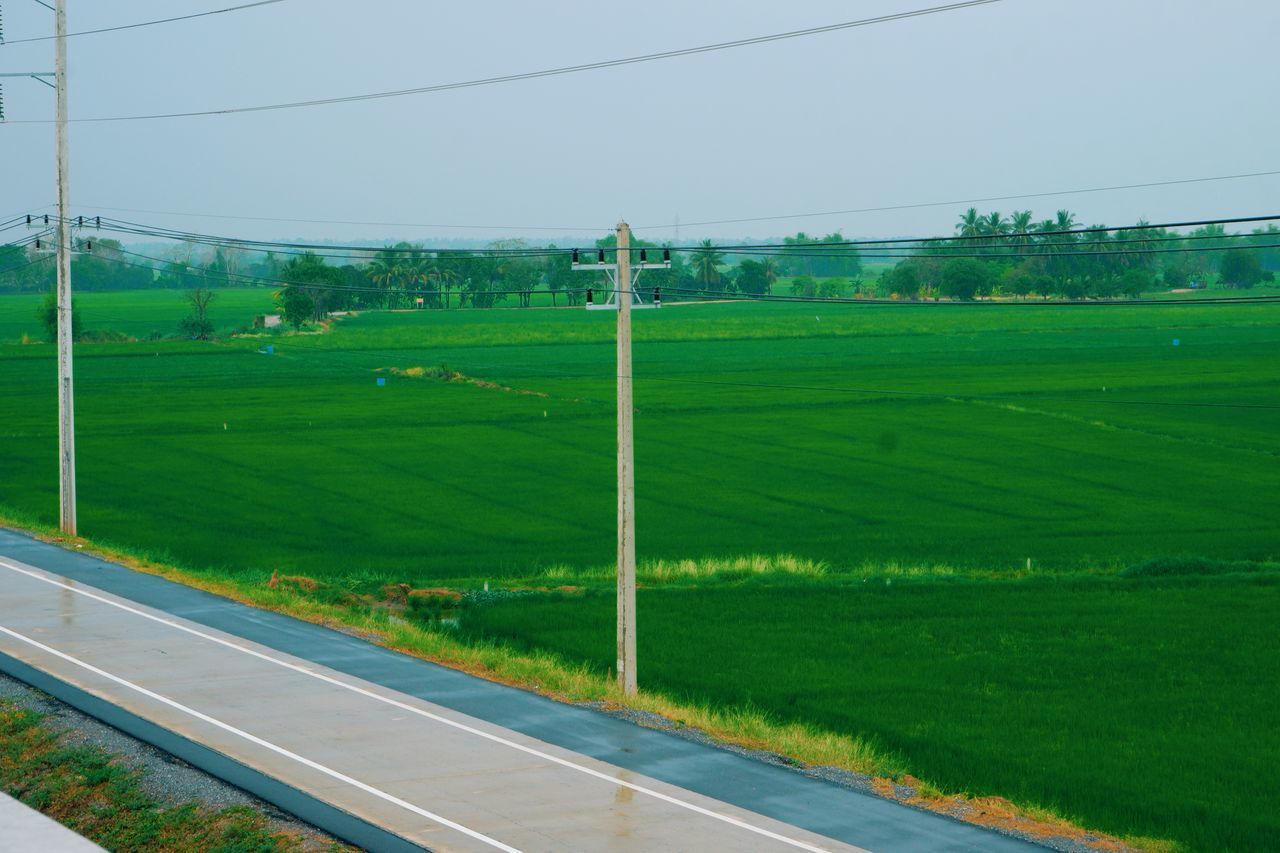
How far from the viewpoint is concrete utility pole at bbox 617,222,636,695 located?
92.6 feet

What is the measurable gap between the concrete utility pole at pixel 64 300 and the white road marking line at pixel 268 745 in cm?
1336

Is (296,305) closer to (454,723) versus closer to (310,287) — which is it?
(310,287)

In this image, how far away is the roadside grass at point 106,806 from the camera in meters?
19.8

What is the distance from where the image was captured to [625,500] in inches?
1136

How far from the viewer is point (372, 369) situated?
108375 millimetres

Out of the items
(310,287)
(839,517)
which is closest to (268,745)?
(839,517)

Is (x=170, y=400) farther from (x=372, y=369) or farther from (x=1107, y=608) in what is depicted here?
(x=1107, y=608)

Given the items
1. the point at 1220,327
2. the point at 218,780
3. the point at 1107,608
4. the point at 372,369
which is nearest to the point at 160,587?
the point at 218,780

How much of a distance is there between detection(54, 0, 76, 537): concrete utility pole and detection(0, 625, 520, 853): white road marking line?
13.4 m

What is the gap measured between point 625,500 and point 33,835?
15521 millimetres

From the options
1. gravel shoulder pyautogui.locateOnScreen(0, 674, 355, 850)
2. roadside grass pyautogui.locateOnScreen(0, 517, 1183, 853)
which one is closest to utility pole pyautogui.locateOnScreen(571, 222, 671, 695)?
roadside grass pyautogui.locateOnScreen(0, 517, 1183, 853)

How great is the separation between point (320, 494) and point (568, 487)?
31.0ft

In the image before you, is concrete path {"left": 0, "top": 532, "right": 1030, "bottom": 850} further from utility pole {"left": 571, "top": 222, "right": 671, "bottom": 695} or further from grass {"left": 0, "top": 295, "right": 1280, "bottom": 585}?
grass {"left": 0, "top": 295, "right": 1280, "bottom": 585}

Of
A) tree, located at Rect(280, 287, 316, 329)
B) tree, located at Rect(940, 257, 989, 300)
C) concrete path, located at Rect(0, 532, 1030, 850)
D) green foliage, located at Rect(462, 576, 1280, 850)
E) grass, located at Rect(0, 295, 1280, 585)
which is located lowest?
green foliage, located at Rect(462, 576, 1280, 850)
